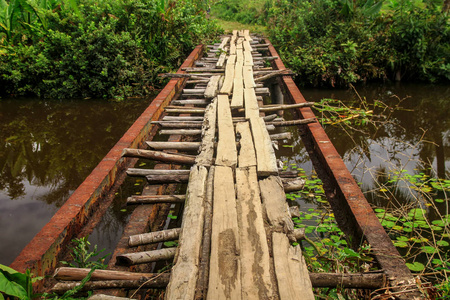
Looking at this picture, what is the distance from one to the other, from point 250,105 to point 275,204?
216cm

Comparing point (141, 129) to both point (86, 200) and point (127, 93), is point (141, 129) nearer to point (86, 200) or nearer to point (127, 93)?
point (86, 200)

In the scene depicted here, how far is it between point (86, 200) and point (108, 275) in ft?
2.17

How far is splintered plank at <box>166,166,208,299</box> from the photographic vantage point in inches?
68.9

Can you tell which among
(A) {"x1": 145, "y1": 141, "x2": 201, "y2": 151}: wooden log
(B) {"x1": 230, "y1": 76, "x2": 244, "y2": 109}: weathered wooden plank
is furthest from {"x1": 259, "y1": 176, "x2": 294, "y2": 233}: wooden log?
(B) {"x1": 230, "y1": 76, "x2": 244, "y2": 109}: weathered wooden plank

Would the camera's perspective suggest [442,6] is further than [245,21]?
No

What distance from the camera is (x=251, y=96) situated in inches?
186

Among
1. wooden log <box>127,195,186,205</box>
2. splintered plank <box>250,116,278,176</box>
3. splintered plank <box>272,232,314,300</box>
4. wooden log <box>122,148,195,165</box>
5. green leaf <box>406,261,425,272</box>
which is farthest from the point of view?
wooden log <box>122,148,195,165</box>

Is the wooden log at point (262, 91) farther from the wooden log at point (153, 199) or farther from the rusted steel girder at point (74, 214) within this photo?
the wooden log at point (153, 199)

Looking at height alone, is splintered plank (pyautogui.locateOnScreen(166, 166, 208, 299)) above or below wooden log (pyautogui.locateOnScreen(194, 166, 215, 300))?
above

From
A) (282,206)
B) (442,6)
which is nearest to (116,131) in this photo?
(282,206)

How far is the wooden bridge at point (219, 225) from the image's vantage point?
1.83m

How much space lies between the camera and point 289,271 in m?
1.87

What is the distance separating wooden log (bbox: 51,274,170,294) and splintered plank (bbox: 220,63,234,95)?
335 centimetres

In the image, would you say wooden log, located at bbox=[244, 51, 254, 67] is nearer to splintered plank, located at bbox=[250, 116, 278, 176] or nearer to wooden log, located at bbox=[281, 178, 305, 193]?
splintered plank, located at bbox=[250, 116, 278, 176]
